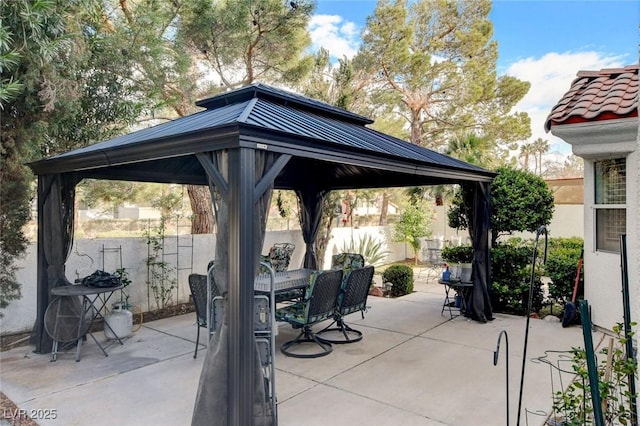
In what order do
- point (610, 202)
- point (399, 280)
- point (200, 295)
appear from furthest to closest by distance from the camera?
point (399, 280), point (610, 202), point (200, 295)

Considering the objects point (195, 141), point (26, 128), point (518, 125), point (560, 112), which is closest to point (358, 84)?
point (518, 125)

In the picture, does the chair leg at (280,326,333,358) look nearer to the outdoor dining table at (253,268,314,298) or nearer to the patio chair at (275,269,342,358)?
the patio chair at (275,269,342,358)

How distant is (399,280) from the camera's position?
9414 millimetres

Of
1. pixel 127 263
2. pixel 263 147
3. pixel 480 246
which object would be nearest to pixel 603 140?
pixel 480 246

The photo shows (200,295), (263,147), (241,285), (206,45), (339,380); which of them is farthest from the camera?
(206,45)

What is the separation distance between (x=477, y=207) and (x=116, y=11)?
8.04m

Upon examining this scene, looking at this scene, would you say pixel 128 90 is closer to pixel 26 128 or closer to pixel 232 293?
pixel 26 128

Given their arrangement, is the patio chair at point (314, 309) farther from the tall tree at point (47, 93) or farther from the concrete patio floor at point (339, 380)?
the tall tree at point (47, 93)

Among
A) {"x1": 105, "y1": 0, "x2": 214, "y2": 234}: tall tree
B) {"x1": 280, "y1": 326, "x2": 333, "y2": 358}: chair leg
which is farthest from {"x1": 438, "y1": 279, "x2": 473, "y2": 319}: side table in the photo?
{"x1": 105, "y1": 0, "x2": 214, "y2": 234}: tall tree

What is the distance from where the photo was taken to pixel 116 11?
8203mm

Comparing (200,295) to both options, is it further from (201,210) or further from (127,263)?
(201,210)

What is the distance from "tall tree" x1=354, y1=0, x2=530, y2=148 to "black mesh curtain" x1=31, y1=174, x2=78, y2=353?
11.4 meters

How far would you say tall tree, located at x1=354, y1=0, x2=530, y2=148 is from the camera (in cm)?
1493

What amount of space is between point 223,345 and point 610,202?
230 inches
